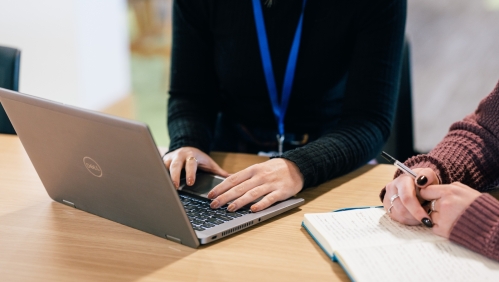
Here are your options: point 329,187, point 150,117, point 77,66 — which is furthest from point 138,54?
point 329,187

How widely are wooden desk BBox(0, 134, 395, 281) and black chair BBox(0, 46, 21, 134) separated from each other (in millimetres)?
560

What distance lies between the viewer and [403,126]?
1.67 meters

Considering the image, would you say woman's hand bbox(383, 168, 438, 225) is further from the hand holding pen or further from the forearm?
the forearm

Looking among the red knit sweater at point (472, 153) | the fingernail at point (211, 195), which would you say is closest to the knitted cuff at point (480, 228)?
the red knit sweater at point (472, 153)

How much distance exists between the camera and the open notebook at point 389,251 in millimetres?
703

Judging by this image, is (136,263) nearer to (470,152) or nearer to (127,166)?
(127,166)

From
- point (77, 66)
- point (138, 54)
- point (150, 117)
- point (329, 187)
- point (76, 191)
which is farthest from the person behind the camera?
point (138, 54)

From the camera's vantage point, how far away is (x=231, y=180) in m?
0.98

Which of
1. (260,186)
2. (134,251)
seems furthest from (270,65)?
(134,251)

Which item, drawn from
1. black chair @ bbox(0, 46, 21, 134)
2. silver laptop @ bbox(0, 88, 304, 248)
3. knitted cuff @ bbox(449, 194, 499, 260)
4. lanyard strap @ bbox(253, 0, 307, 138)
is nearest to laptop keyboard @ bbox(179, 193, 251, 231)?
silver laptop @ bbox(0, 88, 304, 248)

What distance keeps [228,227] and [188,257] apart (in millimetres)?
95

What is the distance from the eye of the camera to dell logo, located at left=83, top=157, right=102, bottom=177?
81cm

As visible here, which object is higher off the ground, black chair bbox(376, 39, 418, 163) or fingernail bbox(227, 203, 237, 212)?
fingernail bbox(227, 203, 237, 212)

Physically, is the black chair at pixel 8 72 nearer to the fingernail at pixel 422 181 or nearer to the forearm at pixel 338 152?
the forearm at pixel 338 152
